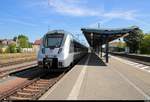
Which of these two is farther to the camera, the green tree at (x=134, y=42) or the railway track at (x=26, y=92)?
the green tree at (x=134, y=42)

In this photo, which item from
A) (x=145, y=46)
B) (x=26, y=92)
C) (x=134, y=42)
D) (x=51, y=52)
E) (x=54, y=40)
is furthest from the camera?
(x=145, y=46)

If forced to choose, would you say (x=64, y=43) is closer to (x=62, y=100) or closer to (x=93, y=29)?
(x=62, y=100)

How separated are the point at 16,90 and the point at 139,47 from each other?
85.4 m

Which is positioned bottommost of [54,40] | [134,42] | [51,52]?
[51,52]

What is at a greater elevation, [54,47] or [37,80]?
[54,47]

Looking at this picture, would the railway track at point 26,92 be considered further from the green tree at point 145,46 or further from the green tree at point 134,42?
the green tree at point 145,46

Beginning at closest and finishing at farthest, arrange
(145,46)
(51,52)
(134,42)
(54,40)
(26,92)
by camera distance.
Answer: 1. (26,92)
2. (51,52)
3. (54,40)
4. (134,42)
5. (145,46)

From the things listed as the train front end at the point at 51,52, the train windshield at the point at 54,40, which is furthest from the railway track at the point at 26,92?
the train windshield at the point at 54,40

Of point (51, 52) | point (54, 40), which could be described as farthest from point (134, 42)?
point (51, 52)

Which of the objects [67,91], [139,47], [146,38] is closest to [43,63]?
[67,91]

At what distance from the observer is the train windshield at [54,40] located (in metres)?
19.2

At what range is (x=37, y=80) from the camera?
16.9 m

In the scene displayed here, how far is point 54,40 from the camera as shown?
63.8 feet

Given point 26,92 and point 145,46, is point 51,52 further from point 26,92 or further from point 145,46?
point 145,46
